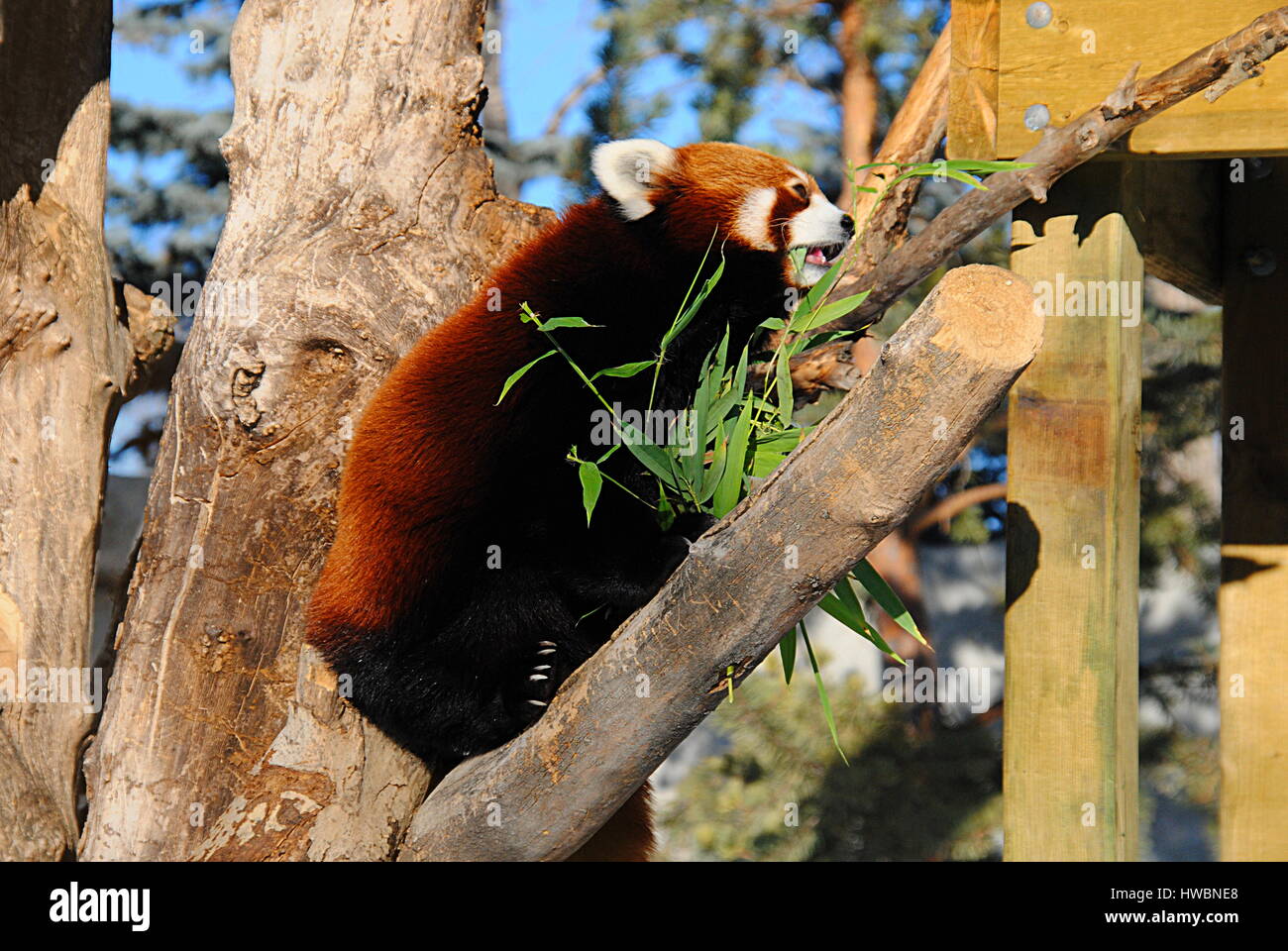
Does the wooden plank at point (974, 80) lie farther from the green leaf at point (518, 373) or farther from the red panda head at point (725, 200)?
the green leaf at point (518, 373)

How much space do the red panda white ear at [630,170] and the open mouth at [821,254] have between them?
12.9 inches

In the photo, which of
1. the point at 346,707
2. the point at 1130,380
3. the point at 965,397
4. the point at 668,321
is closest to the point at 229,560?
the point at 346,707

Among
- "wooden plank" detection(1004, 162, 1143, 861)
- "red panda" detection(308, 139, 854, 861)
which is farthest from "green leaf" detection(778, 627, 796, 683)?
"wooden plank" detection(1004, 162, 1143, 861)

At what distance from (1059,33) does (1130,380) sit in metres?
0.63

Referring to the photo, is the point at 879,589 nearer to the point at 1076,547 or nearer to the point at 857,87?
the point at 1076,547

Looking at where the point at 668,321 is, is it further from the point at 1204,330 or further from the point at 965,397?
the point at 1204,330

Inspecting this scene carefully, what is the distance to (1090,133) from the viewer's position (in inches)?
77.4

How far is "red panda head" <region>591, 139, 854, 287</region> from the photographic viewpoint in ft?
7.39

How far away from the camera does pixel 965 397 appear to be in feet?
4.58

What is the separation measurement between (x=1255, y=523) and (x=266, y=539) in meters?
2.17

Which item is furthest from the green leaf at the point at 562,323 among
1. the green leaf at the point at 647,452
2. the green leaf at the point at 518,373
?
the green leaf at the point at 647,452

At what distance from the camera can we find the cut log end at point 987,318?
137 centimetres

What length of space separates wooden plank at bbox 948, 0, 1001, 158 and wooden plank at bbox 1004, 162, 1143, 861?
18cm

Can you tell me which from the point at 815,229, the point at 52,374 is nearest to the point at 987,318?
the point at 815,229
